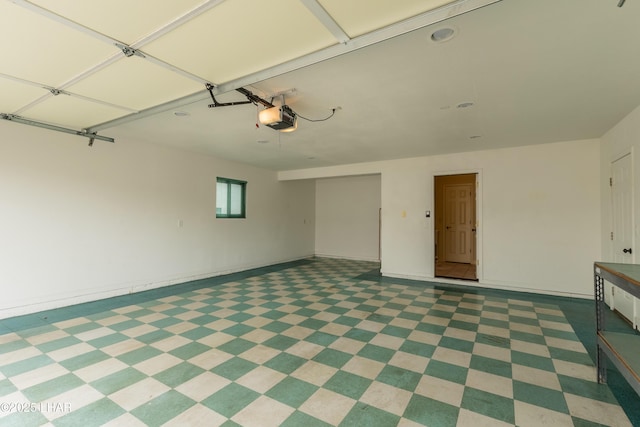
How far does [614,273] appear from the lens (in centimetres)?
199

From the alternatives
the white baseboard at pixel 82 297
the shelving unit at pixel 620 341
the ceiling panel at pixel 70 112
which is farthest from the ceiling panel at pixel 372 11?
the white baseboard at pixel 82 297

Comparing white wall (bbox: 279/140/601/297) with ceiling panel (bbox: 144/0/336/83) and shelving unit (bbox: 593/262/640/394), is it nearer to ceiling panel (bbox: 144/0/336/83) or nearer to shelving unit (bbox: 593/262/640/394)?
shelving unit (bbox: 593/262/640/394)

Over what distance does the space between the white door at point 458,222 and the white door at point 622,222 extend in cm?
378

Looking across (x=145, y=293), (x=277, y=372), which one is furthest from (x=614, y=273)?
(x=145, y=293)

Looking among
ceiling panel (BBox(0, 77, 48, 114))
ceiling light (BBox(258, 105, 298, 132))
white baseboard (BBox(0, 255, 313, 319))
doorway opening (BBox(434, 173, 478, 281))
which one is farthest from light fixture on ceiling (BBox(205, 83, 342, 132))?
doorway opening (BBox(434, 173, 478, 281))

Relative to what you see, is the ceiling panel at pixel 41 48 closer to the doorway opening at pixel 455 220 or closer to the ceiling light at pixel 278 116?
the ceiling light at pixel 278 116

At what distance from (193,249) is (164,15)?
491cm

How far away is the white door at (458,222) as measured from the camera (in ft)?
26.4

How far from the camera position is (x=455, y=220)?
27.0ft

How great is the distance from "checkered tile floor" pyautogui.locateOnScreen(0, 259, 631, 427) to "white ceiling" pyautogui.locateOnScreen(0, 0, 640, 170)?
2493 mm

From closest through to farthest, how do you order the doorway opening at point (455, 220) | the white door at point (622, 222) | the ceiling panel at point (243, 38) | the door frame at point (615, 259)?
the ceiling panel at point (243, 38), the door frame at point (615, 259), the white door at point (622, 222), the doorway opening at point (455, 220)

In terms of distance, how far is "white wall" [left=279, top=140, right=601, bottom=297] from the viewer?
4.78 meters

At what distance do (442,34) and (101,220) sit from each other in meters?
5.20

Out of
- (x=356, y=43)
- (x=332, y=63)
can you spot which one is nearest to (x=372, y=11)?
(x=356, y=43)
